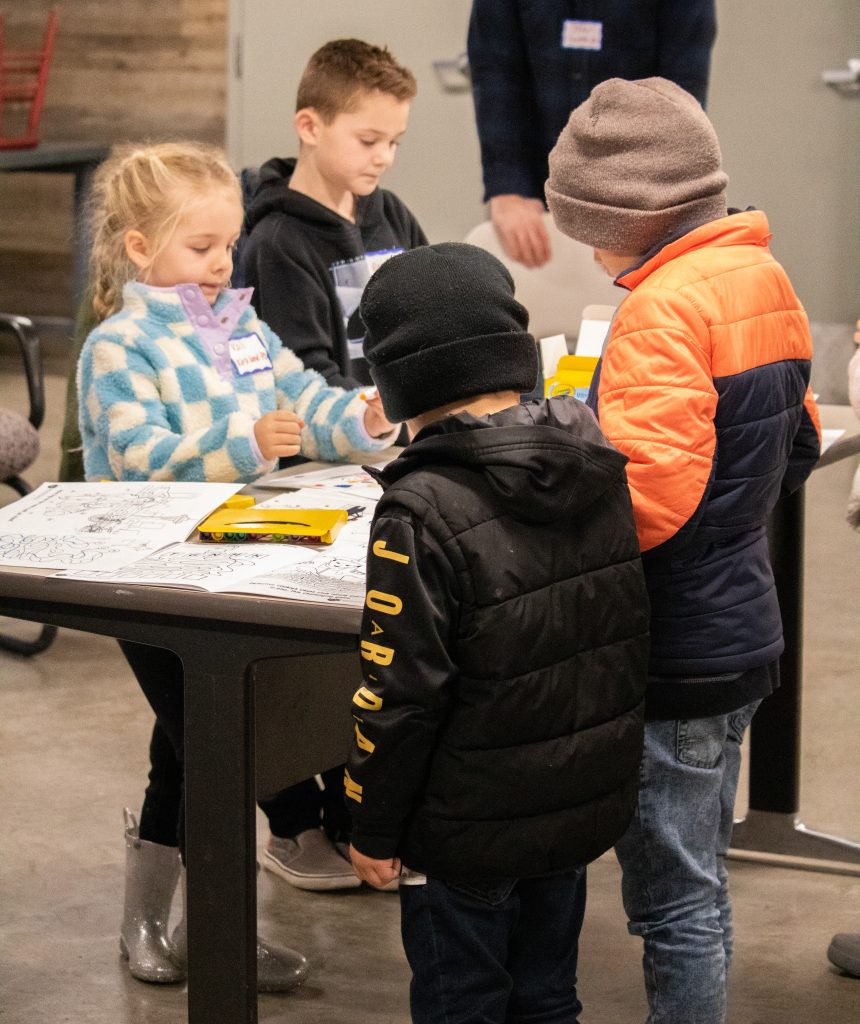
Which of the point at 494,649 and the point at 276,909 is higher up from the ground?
the point at 494,649

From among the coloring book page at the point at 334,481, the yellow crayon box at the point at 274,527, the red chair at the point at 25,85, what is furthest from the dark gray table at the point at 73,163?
the yellow crayon box at the point at 274,527

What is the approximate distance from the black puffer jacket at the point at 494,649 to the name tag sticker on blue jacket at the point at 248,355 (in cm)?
81

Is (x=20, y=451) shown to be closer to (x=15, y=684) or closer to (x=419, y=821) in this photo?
(x=15, y=684)

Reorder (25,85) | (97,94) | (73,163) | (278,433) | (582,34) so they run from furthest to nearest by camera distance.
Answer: (97,94), (25,85), (73,163), (582,34), (278,433)

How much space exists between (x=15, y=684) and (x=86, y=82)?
4531 millimetres

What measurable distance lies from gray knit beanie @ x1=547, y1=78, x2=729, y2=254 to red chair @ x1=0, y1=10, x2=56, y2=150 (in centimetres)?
509

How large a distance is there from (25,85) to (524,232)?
457 cm

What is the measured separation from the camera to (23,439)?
3.30m

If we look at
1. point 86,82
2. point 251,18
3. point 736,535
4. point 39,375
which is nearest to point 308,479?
point 736,535

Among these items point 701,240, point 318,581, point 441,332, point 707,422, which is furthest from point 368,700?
point 701,240

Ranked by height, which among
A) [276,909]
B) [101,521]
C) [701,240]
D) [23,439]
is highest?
[701,240]

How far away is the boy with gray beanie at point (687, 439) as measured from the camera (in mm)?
1478

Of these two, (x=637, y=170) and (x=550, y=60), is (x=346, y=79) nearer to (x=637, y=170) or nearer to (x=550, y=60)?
(x=550, y=60)

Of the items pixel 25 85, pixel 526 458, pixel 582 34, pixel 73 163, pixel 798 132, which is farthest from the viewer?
pixel 25 85
